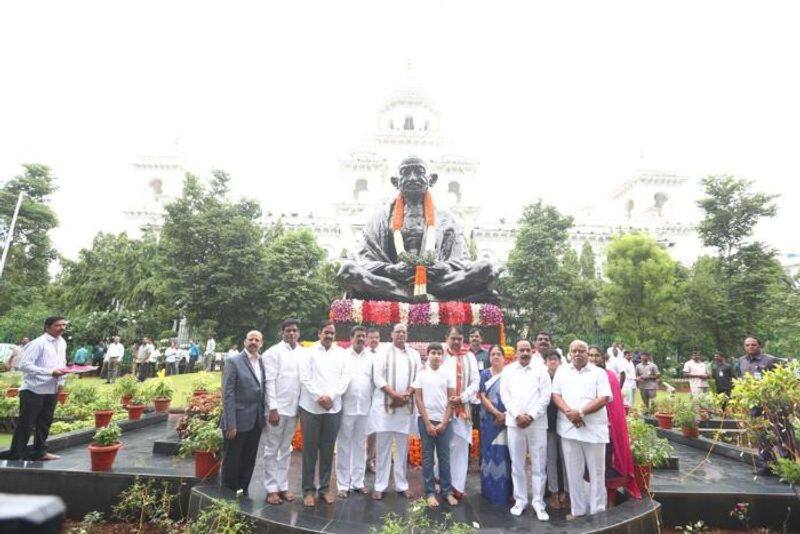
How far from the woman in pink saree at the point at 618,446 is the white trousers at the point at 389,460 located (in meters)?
2.17

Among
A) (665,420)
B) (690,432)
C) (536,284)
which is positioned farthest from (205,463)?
(536,284)

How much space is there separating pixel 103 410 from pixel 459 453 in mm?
7189

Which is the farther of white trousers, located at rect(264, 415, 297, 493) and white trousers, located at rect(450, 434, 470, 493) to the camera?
white trousers, located at rect(450, 434, 470, 493)

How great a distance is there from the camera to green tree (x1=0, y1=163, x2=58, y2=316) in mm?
26278

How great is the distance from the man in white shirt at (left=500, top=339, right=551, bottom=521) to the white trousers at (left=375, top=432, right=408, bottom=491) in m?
1.14

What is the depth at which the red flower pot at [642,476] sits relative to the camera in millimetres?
4887

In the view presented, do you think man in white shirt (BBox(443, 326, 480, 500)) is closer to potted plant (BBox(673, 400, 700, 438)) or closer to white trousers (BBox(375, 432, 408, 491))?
white trousers (BBox(375, 432, 408, 491))

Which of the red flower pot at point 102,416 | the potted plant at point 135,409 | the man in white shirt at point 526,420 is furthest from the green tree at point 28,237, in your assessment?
the man in white shirt at point 526,420

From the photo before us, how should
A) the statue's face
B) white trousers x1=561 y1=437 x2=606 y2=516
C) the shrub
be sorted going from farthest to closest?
the statue's face, the shrub, white trousers x1=561 y1=437 x2=606 y2=516

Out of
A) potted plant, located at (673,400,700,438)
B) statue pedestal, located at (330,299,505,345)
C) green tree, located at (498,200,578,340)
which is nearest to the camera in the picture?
potted plant, located at (673,400,700,438)

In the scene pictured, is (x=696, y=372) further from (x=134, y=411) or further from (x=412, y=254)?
(x=134, y=411)

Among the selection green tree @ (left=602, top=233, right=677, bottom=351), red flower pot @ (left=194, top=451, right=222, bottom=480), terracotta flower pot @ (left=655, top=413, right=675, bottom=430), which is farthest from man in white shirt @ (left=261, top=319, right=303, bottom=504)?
green tree @ (left=602, top=233, right=677, bottom=351)

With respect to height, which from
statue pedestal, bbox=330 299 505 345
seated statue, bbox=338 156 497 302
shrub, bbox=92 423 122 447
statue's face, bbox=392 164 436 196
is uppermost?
statue's face, bbox=392 164 436 196

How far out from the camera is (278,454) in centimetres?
480
